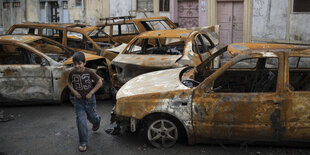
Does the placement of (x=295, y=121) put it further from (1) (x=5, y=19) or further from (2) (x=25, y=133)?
(1) (x=5, y=19)

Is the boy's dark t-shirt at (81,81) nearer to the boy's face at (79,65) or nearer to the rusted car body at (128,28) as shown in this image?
the boy's face at (79,65)

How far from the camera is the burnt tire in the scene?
17.8ft

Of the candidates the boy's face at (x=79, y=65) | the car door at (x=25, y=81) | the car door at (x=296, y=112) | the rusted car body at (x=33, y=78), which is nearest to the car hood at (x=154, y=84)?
the boy's face at (x=79, y=65)

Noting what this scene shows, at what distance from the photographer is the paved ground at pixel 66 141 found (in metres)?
5.45

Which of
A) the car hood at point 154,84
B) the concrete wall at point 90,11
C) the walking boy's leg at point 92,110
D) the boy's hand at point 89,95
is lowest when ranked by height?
the walking boy's leg at point 92,110

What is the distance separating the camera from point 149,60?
25.5ft

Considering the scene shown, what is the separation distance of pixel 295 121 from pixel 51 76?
5.14 m

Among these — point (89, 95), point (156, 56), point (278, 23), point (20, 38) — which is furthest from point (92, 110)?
point (278, 23)

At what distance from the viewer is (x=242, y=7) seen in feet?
49.6

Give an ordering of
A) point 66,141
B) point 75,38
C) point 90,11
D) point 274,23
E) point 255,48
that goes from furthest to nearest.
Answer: point 90,11
point 274,23
point 75,38
point 66,141
point 255,48

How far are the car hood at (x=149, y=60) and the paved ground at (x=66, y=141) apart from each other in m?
1.19

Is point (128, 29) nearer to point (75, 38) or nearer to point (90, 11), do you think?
point (75, 38)

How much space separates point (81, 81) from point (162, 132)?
1451 millimetres

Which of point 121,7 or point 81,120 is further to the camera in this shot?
point 121,7
